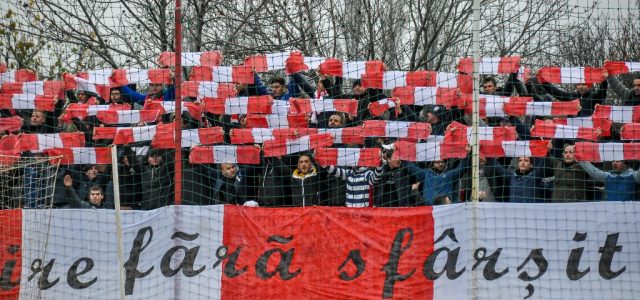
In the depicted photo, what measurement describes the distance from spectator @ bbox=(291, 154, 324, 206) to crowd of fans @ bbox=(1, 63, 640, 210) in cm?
1

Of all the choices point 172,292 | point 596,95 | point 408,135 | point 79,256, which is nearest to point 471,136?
point 408,135

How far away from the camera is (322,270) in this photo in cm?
1249

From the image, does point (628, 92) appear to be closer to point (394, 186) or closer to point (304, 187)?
point (394, 186)

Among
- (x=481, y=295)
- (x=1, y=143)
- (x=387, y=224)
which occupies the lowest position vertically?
(x=481, y=295)

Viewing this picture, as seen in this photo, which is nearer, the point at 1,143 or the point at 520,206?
the point at 520,206

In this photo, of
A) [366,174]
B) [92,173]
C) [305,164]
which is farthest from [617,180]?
[92,173]

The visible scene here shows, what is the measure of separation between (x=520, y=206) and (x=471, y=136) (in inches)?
37.1

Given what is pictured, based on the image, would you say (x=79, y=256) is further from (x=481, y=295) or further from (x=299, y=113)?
(x=481, y=295)

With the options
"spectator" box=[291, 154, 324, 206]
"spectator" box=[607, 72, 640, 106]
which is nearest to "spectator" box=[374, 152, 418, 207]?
"spectator" box=[291, 154, 324, 206]

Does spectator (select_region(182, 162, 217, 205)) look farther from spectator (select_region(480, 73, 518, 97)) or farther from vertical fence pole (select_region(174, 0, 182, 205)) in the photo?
spectator (select_region(480, 73, 518, 97))

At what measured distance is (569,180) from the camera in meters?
12.8

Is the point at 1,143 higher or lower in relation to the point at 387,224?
higher

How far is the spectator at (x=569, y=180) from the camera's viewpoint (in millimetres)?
12789

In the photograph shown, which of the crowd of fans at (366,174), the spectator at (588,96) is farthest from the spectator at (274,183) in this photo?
the spectator at (588,96)
